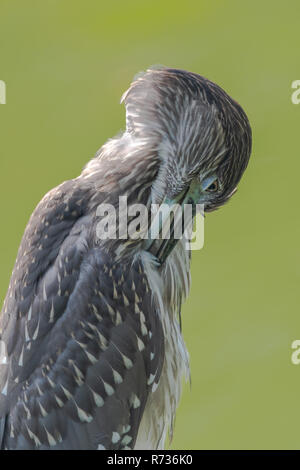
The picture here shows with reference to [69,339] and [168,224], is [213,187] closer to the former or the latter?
[168,224]

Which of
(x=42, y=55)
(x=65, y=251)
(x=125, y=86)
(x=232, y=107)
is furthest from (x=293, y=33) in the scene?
(x=65, y=251)

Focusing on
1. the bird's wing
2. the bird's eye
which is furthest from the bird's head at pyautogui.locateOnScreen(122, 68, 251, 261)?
the bird's wing

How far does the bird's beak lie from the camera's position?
3402mm

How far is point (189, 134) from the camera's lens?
344 cm

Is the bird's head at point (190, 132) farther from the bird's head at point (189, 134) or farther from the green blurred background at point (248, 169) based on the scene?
the green blurred background at point (248, 169)

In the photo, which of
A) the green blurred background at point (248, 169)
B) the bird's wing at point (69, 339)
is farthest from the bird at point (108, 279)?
the green blurred background at point (248, 169)

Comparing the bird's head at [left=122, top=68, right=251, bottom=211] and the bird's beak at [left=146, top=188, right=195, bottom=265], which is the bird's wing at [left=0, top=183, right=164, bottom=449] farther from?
the bird's head at [left=122, top=68, right=251, bottom=211]

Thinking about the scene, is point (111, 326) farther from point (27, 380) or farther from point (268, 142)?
point (268, 142)

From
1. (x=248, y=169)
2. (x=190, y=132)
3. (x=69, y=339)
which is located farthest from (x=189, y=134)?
(x=248, y=169)

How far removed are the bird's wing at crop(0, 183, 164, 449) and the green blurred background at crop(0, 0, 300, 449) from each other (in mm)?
1906

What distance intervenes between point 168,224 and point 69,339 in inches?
18.7

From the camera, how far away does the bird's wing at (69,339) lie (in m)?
3.25

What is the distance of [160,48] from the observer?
5.90 metres
